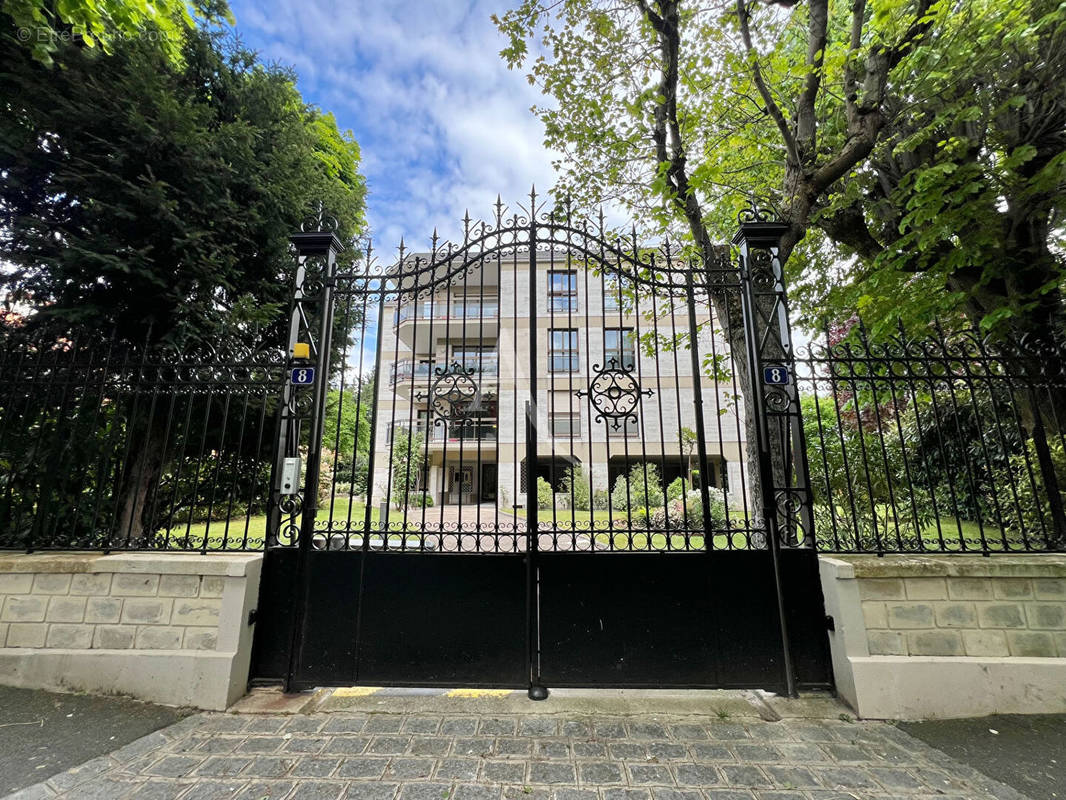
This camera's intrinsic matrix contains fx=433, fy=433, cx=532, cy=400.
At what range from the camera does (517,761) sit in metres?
2.50

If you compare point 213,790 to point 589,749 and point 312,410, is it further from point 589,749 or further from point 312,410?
point 312,410

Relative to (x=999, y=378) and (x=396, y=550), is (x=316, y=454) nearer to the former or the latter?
(x=396, y=550)

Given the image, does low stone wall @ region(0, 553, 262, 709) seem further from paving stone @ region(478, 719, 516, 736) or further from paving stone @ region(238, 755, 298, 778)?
paving stone @ region(478, 719, 516, 736)

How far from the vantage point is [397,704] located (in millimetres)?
3092

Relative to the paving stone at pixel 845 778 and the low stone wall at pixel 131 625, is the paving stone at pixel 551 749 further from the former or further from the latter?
the low stone wall at pixel 131 625

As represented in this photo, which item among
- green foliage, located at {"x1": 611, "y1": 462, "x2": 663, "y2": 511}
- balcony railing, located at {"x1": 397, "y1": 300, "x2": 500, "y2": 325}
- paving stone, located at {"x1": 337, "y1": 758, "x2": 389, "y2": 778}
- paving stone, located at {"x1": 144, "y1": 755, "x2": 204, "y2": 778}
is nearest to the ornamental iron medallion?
paving stone, located at {"x1": 337, "y1": 758, "x2": 389, "y2": 778}

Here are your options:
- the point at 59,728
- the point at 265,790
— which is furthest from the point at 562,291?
the point at 59,728

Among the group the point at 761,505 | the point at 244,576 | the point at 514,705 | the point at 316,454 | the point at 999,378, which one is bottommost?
the point at 514,705

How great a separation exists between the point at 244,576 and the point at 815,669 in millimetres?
4303

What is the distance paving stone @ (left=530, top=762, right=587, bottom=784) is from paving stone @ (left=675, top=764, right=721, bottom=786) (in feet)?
1.94

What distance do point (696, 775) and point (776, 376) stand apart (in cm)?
281

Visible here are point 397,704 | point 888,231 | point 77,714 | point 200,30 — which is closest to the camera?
point 77,714

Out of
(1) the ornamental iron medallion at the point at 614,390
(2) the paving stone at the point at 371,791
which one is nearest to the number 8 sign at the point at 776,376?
(1) the ornamental iron medallion at the point at 614,390

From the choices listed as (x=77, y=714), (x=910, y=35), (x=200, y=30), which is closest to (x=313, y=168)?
(x=200, y=30)
